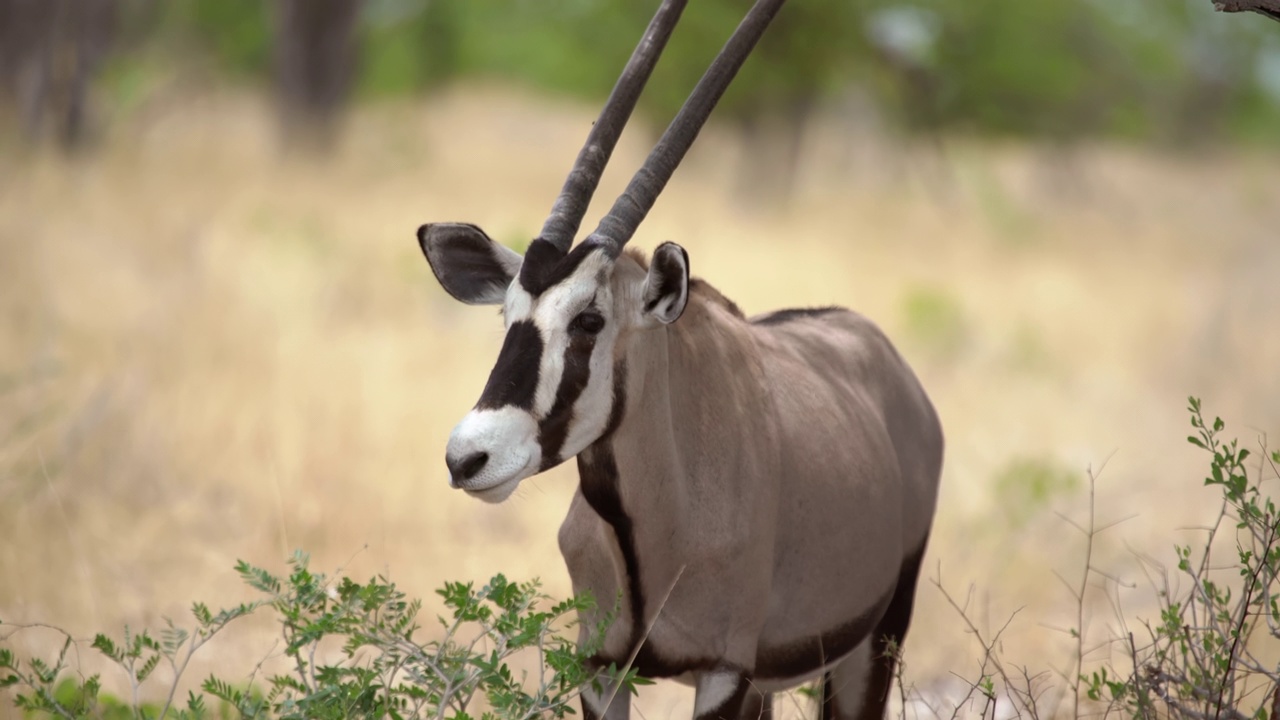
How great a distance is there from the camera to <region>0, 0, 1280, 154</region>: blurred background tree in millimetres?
19359

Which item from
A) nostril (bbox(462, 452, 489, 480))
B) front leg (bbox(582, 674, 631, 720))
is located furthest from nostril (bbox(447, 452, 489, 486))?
front leg (bbox(582, 674, 631, 720))

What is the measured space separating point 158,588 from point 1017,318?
34.2ft

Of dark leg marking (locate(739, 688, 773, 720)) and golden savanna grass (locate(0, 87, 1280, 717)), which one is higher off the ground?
golden savanna grass (locate(0, 87, 1280, 717))

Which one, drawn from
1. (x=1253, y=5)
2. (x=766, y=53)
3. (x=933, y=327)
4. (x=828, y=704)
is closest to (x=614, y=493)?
(x=828, y=704)

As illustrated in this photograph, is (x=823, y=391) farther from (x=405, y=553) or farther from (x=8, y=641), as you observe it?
(x=405, y=553)

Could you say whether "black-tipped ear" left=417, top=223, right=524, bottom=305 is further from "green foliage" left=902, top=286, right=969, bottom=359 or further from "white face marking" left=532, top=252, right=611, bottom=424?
"green foliage" left=902, top=286, right=969, bottom=359

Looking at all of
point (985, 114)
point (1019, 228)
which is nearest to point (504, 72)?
point (985, 114)

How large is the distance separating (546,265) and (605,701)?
1179 millimetres

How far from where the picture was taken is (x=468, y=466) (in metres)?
3.02

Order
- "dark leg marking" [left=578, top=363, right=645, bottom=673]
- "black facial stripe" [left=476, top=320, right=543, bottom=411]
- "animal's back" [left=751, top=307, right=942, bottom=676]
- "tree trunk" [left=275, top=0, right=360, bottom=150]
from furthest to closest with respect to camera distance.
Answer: "tree trunk" [left=275, top=0, right=360, bottom=150] < "animal's back" [left=751, top=307, right=942, bottom=676] < "dark leg marking" [left=578, top=363, right=645, bottom=673] < "black facial stripe" [left=476, top=320, right=543, bottom=411]

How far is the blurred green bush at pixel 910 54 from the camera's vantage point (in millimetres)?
22969

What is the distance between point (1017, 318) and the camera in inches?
580

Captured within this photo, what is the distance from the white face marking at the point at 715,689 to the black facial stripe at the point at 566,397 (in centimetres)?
73

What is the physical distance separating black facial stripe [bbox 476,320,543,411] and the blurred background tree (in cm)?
1565
